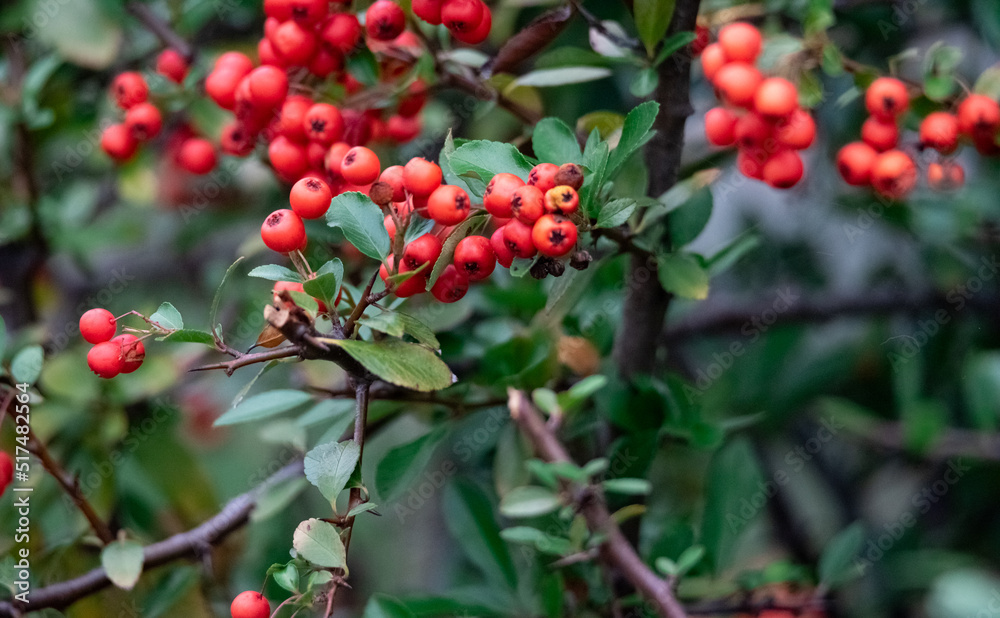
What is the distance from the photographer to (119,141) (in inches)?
51.3

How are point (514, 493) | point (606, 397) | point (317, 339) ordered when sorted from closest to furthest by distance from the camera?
point (317, 339) → point (514, 493) → point (606, 397)

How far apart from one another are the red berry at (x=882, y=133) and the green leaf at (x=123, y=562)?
1.12 m

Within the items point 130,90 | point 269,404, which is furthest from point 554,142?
point 130,90

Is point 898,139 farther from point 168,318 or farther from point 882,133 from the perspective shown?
point 168,318

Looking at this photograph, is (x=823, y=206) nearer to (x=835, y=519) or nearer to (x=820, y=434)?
(x=820, y=434)

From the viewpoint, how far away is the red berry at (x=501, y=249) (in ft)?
2.49

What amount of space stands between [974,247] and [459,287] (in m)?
1.32

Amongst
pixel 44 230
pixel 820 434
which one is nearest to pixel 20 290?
pixel 44 230

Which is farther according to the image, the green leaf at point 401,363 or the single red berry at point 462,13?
the single red berry at point 462,13

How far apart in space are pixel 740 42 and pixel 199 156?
88cm

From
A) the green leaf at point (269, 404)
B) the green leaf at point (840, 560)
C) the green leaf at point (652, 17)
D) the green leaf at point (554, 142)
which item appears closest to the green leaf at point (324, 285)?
the green leaf at point (554, 142)

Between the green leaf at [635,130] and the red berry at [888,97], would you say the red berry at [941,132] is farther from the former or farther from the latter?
the green leaf at [635,130]

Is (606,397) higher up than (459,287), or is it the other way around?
(459,287)

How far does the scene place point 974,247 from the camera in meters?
1.62
